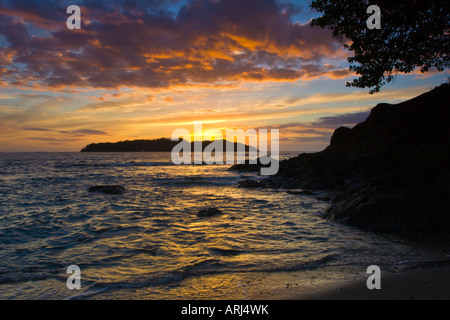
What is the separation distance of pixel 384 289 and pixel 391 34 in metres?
9.72

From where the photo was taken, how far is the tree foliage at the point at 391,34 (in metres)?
10.1

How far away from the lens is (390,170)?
16219 mm

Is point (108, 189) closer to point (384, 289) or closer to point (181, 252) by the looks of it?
point (181, 252)

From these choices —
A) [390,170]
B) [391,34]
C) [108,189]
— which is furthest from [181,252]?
[108,189]

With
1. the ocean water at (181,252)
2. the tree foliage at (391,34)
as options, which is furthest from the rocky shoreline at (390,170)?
the tree foliage at (391,34)

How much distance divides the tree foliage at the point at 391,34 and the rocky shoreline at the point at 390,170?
4119 mm

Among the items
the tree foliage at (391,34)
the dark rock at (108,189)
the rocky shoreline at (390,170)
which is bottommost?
the dark rock at (108,189)

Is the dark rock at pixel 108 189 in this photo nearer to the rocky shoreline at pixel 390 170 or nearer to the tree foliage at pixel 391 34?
the rocky shoreline at pixel 390 170

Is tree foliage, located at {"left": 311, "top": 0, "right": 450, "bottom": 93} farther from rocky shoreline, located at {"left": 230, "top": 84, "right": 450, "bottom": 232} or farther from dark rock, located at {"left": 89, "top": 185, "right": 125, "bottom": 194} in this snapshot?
dark rock, located at {"left": 89, "top": 185, "right": 125, "bottom": 194}

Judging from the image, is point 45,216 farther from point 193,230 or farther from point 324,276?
point 324,276

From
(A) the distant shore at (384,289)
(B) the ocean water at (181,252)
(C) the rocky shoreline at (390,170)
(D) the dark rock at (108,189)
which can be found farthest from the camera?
(D) the dark rock at (108,189)

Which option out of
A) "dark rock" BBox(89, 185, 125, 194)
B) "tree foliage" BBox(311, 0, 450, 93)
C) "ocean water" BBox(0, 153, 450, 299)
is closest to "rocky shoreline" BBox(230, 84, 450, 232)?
"ocean water" BBox(0, 153, 450, 299)
